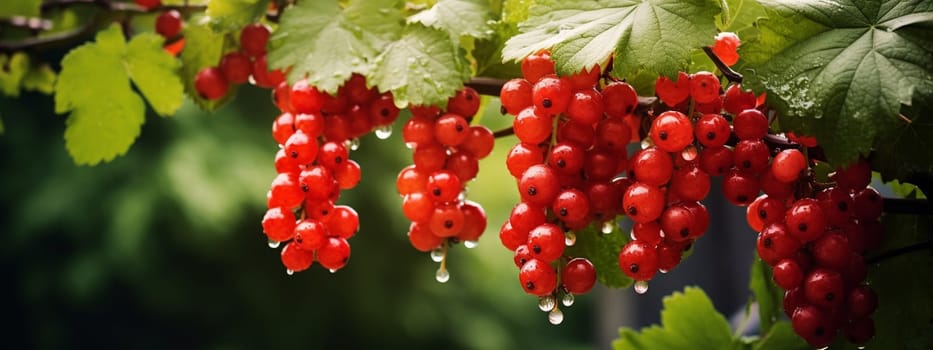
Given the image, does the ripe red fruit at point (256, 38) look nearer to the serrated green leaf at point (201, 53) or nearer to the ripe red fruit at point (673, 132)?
the serrated green leaf at point (201, 53)

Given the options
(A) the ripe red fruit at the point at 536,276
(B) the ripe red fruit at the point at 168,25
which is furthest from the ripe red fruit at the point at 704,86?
(B) the ripe red fruit at the point at 168,25

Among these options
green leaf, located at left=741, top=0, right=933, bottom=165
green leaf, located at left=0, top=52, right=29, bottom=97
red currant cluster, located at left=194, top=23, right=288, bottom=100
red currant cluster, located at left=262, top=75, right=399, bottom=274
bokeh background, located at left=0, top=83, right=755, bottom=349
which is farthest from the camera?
bokeh background, located at left=0, top=83, right=755, bottom=349

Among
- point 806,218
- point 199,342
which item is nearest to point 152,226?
point 199,342

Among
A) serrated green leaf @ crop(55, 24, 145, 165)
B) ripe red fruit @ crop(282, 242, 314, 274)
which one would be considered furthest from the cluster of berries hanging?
serrated green leaf @ crop(55, 24, 145, 165)

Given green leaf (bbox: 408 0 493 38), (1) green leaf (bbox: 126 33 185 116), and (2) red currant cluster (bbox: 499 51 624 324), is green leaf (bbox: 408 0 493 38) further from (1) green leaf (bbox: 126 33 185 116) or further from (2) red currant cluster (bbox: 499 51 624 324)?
(1) green leaf (bbox: 126 33 185 116)

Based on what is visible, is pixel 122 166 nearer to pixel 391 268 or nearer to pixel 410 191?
pixel 391 268
